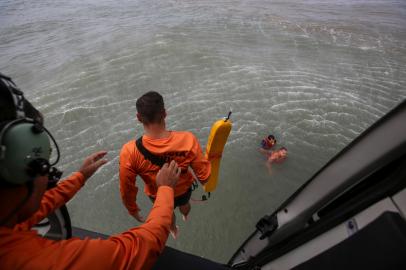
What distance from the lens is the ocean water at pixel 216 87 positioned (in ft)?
13.5

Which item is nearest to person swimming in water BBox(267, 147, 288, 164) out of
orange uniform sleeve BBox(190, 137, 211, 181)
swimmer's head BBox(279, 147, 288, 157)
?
swimmer's head BBox(279, 147, 288, 157)

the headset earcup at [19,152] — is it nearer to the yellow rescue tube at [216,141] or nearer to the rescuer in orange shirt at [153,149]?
the rescuer in orange shirt at [153,149]

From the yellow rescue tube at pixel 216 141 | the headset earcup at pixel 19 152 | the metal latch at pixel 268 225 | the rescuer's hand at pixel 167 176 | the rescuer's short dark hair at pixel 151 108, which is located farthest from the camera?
the yellow rescue tube at pixel 216 141

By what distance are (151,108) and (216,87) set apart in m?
4.71

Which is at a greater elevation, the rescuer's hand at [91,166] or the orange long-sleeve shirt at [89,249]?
the orange long-sleeve shirt at [89,249]

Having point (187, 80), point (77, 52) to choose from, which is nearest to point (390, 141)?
point (187, 80)

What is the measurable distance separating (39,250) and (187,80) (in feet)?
20.9

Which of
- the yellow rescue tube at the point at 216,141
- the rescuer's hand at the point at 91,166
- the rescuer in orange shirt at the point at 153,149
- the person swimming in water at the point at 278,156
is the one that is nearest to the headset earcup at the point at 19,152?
the rescuer's hand at the point at 91,166

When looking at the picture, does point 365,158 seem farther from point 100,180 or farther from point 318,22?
point 318,22

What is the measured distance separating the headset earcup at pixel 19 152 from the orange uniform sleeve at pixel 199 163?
1.50 meters

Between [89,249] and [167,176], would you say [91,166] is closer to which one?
[167,176]

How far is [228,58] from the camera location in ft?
27.5

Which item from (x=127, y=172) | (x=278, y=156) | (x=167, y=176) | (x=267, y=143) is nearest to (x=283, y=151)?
(x=278, y=156)

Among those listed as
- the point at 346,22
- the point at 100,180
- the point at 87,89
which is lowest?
the point at 100,180
